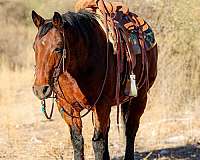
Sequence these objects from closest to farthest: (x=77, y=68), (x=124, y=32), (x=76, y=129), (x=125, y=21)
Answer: (x=77, y=68) → (x=76, y=129) → (x=124, y=32) → (x=125, y=21)

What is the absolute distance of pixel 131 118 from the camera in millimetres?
6105

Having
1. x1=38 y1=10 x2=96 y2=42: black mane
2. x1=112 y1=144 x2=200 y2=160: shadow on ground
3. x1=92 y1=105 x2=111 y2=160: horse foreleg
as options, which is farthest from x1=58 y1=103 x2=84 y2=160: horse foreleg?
x1=112 y1=144 x2=200 y2=160: shadow on ground

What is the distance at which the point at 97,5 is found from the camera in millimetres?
5398

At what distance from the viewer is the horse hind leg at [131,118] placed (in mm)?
6039

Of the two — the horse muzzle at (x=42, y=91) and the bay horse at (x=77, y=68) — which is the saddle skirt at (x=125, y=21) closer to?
the bay horse at (x=77, y=68)

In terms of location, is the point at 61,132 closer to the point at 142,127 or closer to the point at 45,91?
the point at 142,127

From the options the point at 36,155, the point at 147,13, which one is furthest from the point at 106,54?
the point at 147,13

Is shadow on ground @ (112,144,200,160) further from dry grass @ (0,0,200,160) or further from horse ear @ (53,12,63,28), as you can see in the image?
horse ear @ (53,12,63,28)

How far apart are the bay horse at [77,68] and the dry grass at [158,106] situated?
1.45m

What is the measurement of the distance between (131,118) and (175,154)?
35.5 inches

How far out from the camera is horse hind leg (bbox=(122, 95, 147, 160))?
604 centimetres

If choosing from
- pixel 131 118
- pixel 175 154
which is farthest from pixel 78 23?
pixel 175 154

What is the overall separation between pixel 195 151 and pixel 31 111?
4249 mm

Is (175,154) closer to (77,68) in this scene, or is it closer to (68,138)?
(68,138)
